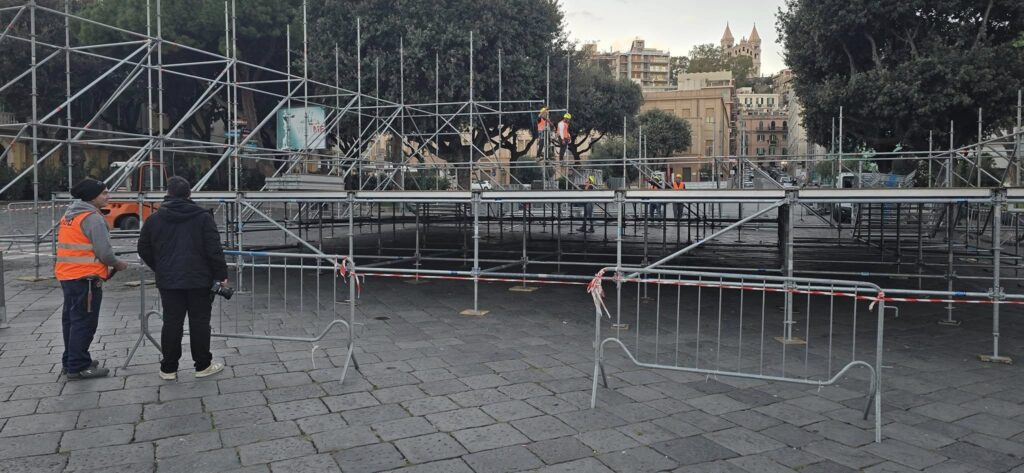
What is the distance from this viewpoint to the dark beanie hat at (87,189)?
5.92m

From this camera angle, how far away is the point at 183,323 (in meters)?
5.88

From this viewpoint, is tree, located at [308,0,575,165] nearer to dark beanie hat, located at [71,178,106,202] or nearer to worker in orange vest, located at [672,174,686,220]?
worker in orange vest, located at [672,174,686,220]

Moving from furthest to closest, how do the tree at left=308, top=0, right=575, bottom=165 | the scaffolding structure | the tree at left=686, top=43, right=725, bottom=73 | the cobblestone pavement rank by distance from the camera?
the tree at left=686, top=43, right=725, bottom=73 → the tree at left=308, top=0, right=575, bottom=165 → the scaffolding structure → the cobblestone pavement

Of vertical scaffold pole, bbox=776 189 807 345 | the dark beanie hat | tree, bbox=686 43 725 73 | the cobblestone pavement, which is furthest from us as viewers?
tree, bbox=686 43 725 73

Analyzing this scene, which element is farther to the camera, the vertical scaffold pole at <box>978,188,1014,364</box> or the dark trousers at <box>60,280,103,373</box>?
the vertical scaffold pole at <box>978,188,1014,364</box>

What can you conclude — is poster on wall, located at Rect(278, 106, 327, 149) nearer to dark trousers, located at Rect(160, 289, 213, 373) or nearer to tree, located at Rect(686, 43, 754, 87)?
dark trousers, located at Rect(160, 289, 213, 373)

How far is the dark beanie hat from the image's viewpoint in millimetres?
5922

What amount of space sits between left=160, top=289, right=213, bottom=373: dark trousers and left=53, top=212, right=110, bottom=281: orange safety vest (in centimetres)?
67

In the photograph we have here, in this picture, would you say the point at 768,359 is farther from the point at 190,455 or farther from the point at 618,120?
the point at 618,120

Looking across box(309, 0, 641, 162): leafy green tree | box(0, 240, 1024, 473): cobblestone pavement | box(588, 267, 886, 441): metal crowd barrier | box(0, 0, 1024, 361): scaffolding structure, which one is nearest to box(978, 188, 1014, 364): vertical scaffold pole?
box(0, 0, 1024, 361): scaffolding structure

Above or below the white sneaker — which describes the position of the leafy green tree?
above

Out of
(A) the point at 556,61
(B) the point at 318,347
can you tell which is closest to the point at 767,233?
(A) the point at 556,61

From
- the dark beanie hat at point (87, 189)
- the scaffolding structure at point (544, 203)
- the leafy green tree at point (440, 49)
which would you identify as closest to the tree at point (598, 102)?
the leafy green tree at point (440, 49)

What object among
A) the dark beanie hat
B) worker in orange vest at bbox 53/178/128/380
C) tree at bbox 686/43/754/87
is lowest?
worker in orange vest at bbox 53/178/128/380
